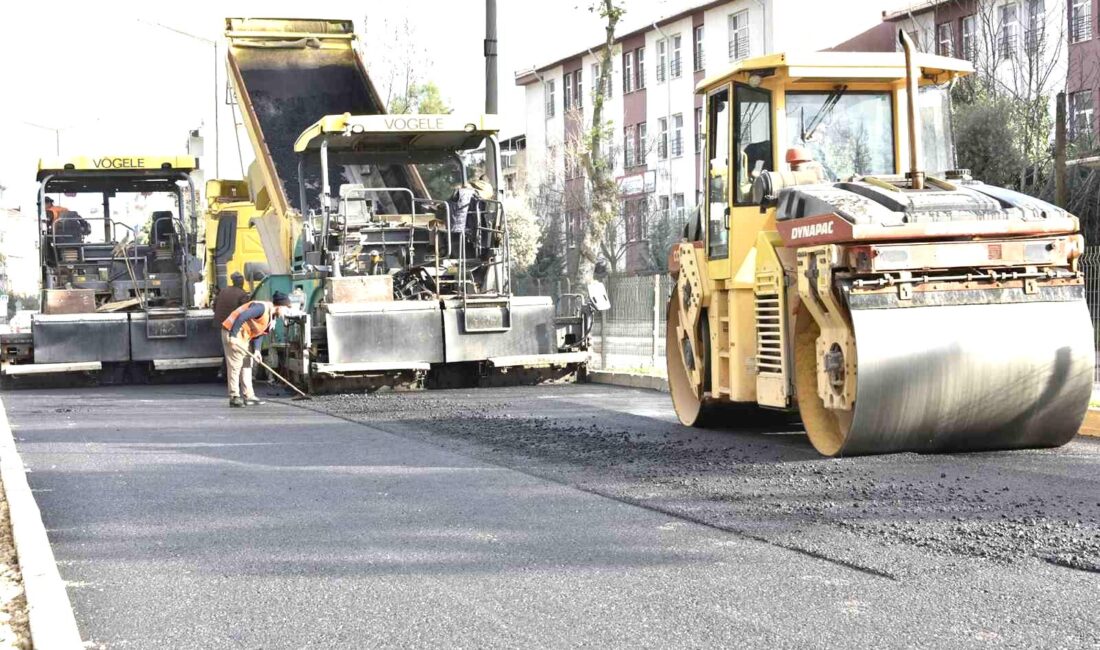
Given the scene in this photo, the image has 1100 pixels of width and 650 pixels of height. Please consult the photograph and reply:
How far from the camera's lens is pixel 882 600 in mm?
5301

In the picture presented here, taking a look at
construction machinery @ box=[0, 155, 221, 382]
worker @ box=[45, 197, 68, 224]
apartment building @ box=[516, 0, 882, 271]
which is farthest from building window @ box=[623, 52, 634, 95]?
worker @ box=[45, 197, 68, 224]

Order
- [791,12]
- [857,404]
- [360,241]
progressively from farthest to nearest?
[791,12] < [360,241] < [857,404]

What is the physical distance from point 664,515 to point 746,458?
2.27 metres

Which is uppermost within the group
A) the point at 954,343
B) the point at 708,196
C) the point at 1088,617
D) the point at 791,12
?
the point at 791,12

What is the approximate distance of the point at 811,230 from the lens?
28.8ft

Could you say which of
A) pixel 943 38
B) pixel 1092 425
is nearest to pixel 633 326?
pixel 1092 425

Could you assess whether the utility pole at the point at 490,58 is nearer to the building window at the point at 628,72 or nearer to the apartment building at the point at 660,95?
the apartment building at the point at 660,95

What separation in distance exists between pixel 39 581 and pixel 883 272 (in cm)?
491

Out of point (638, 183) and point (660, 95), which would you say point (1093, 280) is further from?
point (660, 95)

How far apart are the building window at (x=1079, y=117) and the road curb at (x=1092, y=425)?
1565 centimetres

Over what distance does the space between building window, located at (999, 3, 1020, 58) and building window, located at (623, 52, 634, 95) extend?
21690 millimetres

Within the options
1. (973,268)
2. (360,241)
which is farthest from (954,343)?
(360,241)

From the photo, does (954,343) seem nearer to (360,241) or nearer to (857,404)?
(857,404)

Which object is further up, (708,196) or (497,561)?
(708,196)
